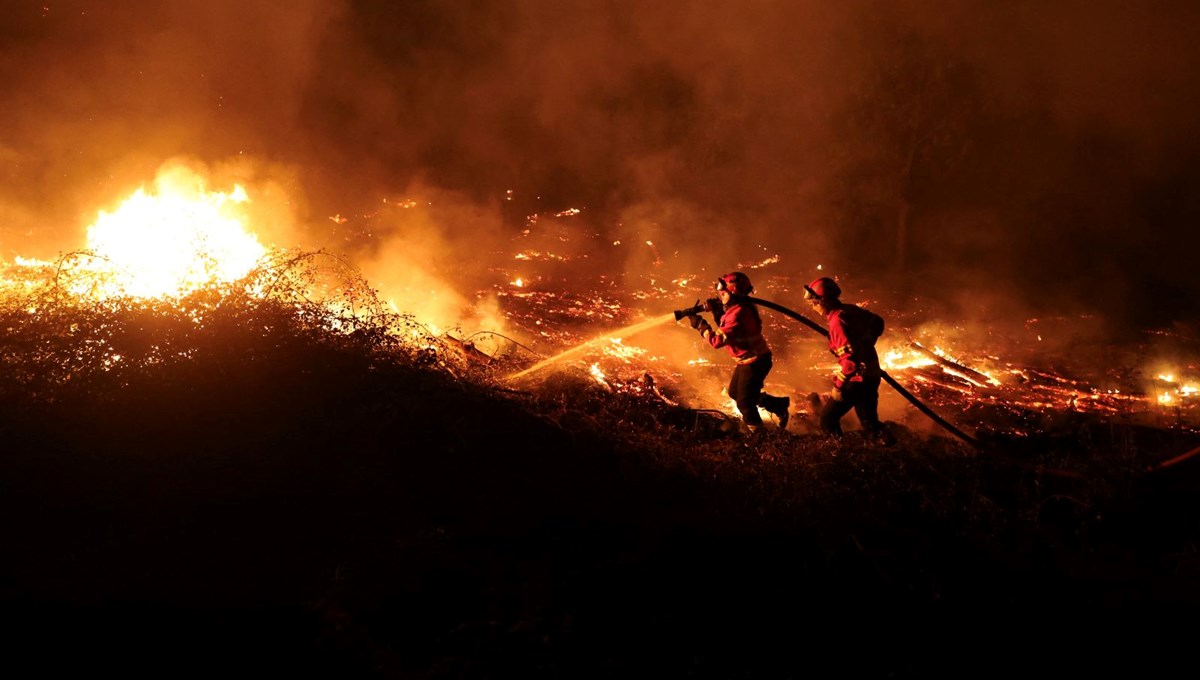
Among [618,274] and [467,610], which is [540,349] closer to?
[618,274]

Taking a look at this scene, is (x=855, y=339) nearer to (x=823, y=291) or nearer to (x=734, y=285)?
(x=823, y=291)

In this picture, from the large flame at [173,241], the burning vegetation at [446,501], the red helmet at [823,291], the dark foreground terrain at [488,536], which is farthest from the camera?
the red helmet at [823,291]

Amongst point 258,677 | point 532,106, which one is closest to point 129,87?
point 532,106

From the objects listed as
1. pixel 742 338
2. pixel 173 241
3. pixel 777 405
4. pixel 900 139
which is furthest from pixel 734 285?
pixel 900 139

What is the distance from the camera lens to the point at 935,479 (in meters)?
5.18

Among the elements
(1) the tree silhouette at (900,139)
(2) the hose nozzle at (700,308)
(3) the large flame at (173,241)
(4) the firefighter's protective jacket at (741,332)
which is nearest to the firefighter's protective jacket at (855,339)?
(4) the firefighter's protective jacket at (741,332)

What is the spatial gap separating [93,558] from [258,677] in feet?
4.67

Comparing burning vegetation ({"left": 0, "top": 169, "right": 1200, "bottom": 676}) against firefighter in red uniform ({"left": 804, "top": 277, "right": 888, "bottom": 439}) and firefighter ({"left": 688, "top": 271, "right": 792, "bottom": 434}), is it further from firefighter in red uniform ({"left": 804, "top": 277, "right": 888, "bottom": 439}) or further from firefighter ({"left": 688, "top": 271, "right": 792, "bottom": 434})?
firefighter in red uniform ({"left": 804, "top": 277, "right": 888, "bottom": 439})

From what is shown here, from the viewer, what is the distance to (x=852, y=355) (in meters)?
6.09

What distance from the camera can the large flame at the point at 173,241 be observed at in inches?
221

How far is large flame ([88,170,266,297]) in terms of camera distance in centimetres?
562

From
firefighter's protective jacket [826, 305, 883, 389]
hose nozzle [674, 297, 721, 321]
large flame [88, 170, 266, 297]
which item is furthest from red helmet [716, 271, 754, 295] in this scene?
large flame [88, 170, 266, 297]

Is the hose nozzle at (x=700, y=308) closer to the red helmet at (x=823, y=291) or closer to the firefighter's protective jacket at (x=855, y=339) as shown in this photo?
the red helmet at (x=823, y=291)

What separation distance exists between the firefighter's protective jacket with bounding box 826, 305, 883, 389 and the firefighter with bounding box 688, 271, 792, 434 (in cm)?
71
